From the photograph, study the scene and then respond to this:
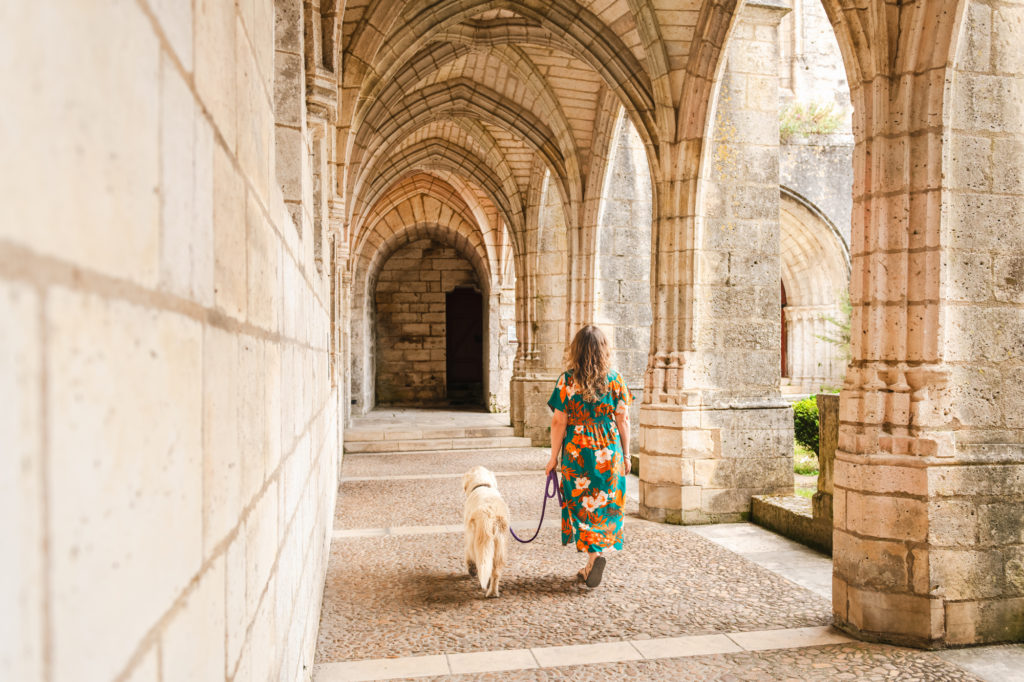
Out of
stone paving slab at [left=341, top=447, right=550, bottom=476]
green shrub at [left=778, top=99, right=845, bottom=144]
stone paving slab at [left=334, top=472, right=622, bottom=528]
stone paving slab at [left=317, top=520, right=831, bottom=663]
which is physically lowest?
stone paving slab at [left=341, top=447, right=550, bottom=476]

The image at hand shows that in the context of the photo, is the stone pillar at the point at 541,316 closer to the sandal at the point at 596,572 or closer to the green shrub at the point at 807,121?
the green shrub at the point at 807,121

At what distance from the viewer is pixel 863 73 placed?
3416mm

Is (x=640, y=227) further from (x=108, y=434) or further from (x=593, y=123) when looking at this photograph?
(x=108, y=434)

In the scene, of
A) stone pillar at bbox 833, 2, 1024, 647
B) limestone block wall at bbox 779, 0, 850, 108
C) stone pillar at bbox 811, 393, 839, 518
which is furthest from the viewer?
limestone block wall at bbox 779, 0, 850, 108

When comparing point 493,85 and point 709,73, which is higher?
point 493,85

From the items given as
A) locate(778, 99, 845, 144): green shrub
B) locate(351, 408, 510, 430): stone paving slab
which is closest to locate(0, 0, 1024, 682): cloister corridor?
locate(351, 408, 510, 430): stone paving slab

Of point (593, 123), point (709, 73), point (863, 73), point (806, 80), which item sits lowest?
point (863, 73)

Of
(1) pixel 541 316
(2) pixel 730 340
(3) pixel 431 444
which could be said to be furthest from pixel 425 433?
(2) pixel 730 340

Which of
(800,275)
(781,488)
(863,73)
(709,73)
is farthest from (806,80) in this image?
(863,73)

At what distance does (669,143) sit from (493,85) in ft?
16.1

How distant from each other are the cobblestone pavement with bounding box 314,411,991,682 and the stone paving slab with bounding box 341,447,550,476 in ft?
8.87

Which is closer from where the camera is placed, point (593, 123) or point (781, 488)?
point (781, 488)

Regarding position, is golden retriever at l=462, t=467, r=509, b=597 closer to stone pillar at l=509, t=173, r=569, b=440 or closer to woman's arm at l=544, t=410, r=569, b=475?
woman's arm at l=544, t=410, r=569, b=475

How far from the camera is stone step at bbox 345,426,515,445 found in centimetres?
1033
